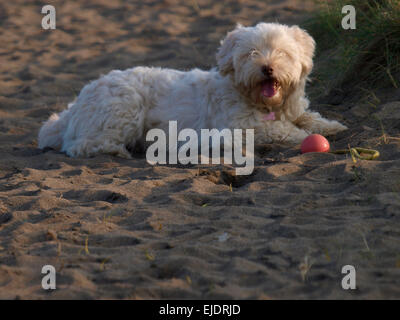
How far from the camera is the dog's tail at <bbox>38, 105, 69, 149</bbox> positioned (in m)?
6.86

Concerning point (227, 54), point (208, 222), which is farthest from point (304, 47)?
point (208, 222)

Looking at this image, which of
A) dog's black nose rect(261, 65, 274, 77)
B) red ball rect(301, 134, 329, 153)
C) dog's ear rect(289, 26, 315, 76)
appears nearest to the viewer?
red ball rect(301, 134, 329, 153)

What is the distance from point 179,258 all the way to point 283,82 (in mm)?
2881

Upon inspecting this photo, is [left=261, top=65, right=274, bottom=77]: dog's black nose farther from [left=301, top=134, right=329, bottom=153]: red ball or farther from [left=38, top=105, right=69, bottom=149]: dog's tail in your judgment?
[left=38, top=105, right=69, bottom=149]: dog's tail

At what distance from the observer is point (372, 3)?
24.9ft

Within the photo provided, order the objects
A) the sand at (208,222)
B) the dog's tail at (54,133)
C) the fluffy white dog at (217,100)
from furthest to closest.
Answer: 1. the dog's tail at (54,133)
2. the fluffy white dog at (217,100)
3. the sand at (208,222)

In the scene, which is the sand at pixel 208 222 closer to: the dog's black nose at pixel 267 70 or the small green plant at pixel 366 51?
the small green plant at pixel 366 51

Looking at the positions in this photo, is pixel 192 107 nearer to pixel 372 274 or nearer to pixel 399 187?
pixel 399 187

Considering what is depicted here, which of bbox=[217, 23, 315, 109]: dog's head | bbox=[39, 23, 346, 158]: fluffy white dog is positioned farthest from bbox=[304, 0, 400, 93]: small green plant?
bbox=[217, 23, 315, 109]: dog's head

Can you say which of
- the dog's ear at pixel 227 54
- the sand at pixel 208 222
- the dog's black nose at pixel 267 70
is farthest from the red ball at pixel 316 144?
the dog's ear at pixel 227 54

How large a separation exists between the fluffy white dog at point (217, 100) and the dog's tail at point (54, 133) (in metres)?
0.01

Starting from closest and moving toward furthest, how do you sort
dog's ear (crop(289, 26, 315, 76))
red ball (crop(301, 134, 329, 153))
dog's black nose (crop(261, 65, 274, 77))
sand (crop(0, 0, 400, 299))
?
sand (crop(0, 0, 400, 299)) < red ball (crop(301, 134, 329, 153)) < dog's black nose (crop(261, 65, 274, 77)) < dog's ear (crop(289, 26, 315, 76))

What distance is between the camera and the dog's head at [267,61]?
224 inches

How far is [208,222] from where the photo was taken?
396 cm
